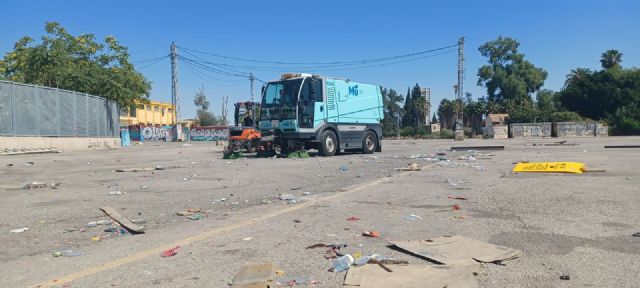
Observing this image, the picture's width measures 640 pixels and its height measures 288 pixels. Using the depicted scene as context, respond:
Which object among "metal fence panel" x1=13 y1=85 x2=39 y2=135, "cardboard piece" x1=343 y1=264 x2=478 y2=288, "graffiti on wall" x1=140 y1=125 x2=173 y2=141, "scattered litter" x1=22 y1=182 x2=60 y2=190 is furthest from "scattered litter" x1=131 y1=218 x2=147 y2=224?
"graffiti on wall" x1=140 y1=125 x2=173 y2=141

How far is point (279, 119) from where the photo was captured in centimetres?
1672

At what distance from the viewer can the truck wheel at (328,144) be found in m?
17.1

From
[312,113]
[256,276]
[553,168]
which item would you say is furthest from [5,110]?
[256,276]

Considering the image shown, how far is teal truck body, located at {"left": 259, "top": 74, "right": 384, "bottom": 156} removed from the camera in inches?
641

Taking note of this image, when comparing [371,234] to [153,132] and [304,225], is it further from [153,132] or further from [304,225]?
[153,132]

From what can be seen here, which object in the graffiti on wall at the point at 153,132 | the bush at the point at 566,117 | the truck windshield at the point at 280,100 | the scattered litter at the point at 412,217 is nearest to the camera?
the scattered litter at the point at 412,217

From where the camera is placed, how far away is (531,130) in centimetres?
5656

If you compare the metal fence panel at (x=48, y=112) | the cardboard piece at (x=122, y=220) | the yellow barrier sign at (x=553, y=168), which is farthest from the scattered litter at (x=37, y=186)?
the metal fence panel at (x=48, y=112)

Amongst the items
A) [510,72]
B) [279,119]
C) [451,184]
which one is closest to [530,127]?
[510,72]

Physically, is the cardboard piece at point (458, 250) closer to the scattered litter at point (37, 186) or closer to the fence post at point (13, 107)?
the scattered litter at point (37, 186)

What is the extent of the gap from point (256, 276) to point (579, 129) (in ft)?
195

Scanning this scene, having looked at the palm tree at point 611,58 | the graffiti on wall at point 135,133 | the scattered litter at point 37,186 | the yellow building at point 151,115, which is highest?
the palm tree at point 611,58

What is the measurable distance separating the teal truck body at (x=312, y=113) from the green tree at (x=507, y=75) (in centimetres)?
6687

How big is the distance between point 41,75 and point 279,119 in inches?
850
